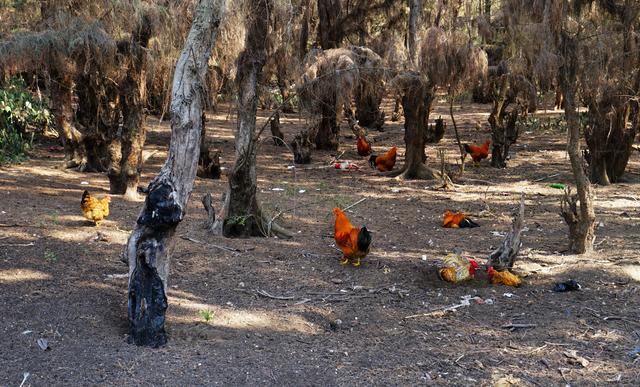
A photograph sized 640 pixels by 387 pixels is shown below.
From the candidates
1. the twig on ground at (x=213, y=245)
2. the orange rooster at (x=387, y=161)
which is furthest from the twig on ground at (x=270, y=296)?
the orange rooster at (x=387, y=161)

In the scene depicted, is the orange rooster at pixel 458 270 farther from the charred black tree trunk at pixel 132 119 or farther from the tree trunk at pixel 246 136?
the charred black tree trunk at pixel 132 119

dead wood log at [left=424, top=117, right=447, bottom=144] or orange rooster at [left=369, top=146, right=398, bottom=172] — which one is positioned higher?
dead wood log at [left=424, top=117, right=447, bottom=144]

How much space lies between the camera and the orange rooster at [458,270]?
24.8 ft

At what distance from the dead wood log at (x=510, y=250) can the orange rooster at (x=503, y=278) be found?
13 cm

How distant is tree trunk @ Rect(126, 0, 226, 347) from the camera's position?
5688 mm

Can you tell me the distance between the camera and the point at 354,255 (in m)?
8.07

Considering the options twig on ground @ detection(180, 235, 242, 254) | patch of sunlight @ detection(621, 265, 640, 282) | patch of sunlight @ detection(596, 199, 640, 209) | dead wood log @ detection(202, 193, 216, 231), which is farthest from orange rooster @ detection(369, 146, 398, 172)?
patch of sunlight @ detection(621, 265, 640, 282)

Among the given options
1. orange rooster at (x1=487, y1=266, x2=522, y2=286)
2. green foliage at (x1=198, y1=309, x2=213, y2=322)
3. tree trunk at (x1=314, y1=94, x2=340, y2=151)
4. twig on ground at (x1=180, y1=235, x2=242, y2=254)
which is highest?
tree trunk at (x1=314, y1=94, x2=340, y2=151)

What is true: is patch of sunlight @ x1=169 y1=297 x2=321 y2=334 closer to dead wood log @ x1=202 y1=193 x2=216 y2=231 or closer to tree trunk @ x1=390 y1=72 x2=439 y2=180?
dead wood log @ x1=202 y1=193 x2=216 y2=231

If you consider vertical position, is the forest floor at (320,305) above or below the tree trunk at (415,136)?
below

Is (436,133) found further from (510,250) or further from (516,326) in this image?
(516,326)

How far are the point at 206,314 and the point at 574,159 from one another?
490 cm

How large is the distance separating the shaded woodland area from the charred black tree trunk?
0.12 ft

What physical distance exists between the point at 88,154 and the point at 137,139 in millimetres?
3059
